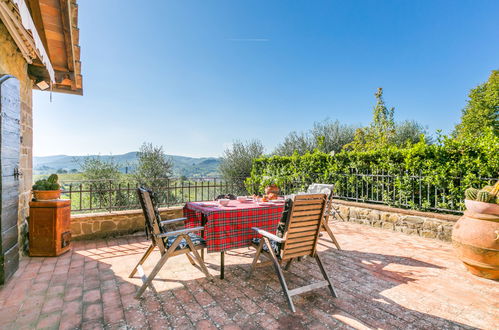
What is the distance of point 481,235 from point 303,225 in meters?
2.19

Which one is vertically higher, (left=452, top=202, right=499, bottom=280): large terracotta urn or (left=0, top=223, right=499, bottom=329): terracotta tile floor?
(left=452, top=202, right=499, bottom=280): large terracotta urn

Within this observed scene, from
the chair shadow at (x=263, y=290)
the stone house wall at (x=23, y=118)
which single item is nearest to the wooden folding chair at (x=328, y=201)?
the chair shadow at (x=263, y=290)

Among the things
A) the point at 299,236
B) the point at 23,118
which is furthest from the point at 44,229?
the point at 299,236

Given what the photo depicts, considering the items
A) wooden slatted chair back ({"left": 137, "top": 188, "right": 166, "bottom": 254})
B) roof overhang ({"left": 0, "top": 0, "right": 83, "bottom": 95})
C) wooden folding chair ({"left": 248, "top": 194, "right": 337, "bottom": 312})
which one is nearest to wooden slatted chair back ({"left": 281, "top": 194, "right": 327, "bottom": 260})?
wooden folding chair ({"left": 248, "top": 194, "right": 337, "bottom": 312})

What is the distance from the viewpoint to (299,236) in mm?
2328

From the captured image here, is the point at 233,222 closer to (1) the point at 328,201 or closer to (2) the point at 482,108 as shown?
(1) the point at 328,201

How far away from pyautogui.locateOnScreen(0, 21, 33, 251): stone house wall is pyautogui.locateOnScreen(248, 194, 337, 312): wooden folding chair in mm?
3495

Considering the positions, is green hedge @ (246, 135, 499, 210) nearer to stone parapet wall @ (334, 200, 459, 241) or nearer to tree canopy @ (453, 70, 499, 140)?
stone parapet wall @ (334, 200, 459, 241)

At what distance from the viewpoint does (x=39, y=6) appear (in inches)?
110

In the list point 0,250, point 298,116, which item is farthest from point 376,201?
point 298,116

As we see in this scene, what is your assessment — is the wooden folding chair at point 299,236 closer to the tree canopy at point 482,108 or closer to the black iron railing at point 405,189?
the black iron railing at point 405,189

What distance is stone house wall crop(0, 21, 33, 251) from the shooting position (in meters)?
2.94

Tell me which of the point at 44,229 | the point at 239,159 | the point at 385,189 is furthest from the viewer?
the point at 239,159

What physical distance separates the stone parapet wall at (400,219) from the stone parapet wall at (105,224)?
4721mm
